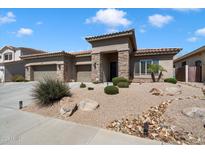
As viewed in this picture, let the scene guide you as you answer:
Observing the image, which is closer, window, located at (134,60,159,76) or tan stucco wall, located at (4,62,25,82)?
window, located at (134,60,159,76)

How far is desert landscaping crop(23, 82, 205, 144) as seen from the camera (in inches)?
178

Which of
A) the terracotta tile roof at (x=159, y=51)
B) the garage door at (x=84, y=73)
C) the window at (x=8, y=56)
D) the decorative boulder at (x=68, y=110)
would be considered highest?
the window at (x=8, y=56)

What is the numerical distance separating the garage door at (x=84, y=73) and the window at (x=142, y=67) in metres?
5.83

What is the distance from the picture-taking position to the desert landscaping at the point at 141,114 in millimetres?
4516

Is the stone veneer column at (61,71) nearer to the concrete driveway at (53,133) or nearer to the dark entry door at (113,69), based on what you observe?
the dark entry door at (113,69)

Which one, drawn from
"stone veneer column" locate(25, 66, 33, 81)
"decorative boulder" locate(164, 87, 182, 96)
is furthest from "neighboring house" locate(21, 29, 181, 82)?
"decorative boulder" locate(164, 87, 182, 96)

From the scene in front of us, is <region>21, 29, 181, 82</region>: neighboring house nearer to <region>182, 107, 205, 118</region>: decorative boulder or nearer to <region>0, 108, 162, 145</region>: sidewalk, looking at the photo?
<region>0, 108, 162, 145</region>: sidewalk

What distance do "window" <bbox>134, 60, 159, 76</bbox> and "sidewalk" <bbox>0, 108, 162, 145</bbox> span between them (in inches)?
438

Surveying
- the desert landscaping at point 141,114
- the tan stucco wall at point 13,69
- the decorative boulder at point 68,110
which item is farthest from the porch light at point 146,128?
the tan stucco wall at point 13,69

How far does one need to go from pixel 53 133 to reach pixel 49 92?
3292mm

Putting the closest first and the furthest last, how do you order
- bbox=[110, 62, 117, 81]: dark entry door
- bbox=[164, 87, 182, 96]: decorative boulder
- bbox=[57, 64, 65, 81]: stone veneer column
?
bbox=[164, 87, 182, 96]: decorative boulder → bbox=[110, 62, 117, 81]: dark entry door → bbox=[57, 64, 65, 81]: stone veneer column

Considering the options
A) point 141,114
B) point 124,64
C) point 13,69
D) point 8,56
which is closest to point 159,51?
point 124,64
